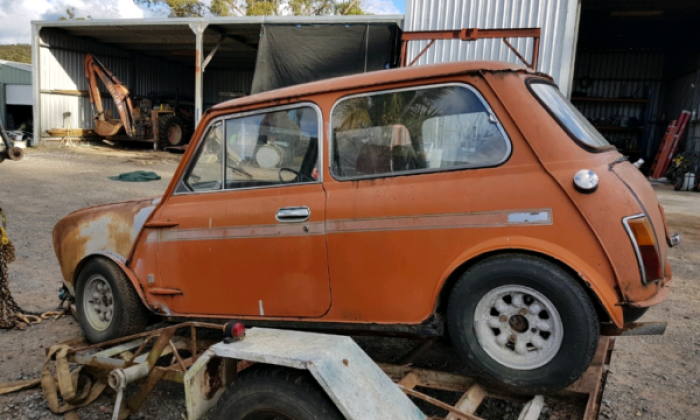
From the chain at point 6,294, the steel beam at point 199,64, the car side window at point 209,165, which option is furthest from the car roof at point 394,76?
the steel beam at point 199,64

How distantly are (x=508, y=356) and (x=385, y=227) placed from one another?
87cm

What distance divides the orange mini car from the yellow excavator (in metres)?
19.7

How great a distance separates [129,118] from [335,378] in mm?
22091

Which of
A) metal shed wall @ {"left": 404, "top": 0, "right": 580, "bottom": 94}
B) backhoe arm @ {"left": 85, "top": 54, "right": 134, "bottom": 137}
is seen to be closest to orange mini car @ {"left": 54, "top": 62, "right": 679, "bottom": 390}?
metal shed wall @ {"left": 404, "top": 0, "right": 580, "bottom": 94}

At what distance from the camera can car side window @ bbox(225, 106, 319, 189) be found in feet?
10.3

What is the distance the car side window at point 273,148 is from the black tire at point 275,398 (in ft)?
3.99

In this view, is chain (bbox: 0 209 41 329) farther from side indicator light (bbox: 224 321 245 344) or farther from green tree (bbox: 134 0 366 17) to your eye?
green tree (bbox: 134 0 366 17)

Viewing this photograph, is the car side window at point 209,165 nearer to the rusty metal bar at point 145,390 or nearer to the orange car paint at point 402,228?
the orange car paint at point 402,228

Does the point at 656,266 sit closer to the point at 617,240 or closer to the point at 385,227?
the point at 617,240

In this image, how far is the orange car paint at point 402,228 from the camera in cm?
247

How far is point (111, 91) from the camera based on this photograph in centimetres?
2106

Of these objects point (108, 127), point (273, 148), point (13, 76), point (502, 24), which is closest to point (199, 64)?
point (108, 127)

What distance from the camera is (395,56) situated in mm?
14164

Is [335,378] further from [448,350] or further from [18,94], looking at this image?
[18,94]
